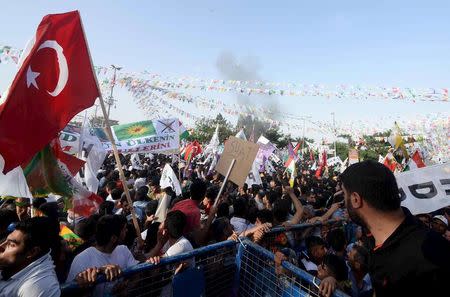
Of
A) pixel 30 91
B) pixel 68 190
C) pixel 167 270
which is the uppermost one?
pixel 30 91

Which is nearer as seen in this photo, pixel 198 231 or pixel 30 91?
pixel 30 91

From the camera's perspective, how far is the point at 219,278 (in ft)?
11.6

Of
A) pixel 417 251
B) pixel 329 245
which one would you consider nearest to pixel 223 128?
pixel 329 245

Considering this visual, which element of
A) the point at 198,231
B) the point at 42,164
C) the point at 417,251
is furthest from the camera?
the point at 198,231

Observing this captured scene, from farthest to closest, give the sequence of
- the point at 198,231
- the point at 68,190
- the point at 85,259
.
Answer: the point at 198,231, the point at 68,190, the point at 85,259

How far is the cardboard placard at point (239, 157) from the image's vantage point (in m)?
4.37

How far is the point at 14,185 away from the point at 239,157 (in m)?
2.67

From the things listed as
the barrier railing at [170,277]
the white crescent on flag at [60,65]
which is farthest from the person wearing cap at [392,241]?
the white crescent on flag at [60,65]

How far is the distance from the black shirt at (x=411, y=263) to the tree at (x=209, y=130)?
4079 centimetres

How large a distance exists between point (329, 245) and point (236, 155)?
1902mm

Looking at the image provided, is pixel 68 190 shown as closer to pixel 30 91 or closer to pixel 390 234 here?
pixel 30 91

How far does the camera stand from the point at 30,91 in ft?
9.72

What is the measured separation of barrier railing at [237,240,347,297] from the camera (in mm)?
2906

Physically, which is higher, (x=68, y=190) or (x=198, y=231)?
(x=68, y=190)
